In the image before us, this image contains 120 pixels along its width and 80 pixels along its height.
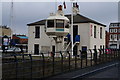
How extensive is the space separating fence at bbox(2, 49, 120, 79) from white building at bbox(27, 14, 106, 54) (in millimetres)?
19768

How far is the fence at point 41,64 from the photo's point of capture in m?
8.46

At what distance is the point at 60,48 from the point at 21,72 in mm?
25657

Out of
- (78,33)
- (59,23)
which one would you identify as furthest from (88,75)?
(78,33)

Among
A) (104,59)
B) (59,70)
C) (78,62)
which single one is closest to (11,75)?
(59,70)

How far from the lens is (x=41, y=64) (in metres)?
9.90

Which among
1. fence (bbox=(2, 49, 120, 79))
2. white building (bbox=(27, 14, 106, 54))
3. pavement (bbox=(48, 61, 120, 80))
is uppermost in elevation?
white building (bbox=(27, 14, 106, 54))

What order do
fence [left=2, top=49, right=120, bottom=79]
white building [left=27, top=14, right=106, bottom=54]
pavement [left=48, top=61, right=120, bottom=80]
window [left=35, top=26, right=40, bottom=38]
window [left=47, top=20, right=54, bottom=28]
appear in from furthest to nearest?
window [left=35, top=26, right=40, bottom=38] < white building [left=27, top=14, right=106, bottom=54] < window [left=47, top=20, right=54, bottom=28] < pavement [left=48, top=61, right=120, bottom=80] < fence [left=2, top=49, right=120, bottom=79]

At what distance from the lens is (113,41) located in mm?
87312

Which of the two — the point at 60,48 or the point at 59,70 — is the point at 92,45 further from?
the point at 59,70

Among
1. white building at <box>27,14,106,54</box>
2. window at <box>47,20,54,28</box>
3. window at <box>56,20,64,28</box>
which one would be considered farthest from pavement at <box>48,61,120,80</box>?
white building at <box>27,14,106,54</box>

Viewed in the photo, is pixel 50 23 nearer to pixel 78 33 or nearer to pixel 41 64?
pixel 78 33

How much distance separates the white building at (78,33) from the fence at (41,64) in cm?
1977

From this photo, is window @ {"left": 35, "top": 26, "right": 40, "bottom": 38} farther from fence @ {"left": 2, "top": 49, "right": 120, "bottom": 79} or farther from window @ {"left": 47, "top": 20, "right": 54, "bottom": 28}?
fence @ {"left": 2, "top": 49, "right": 120, "bottom": 79}

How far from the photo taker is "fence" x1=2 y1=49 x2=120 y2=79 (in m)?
8.46
